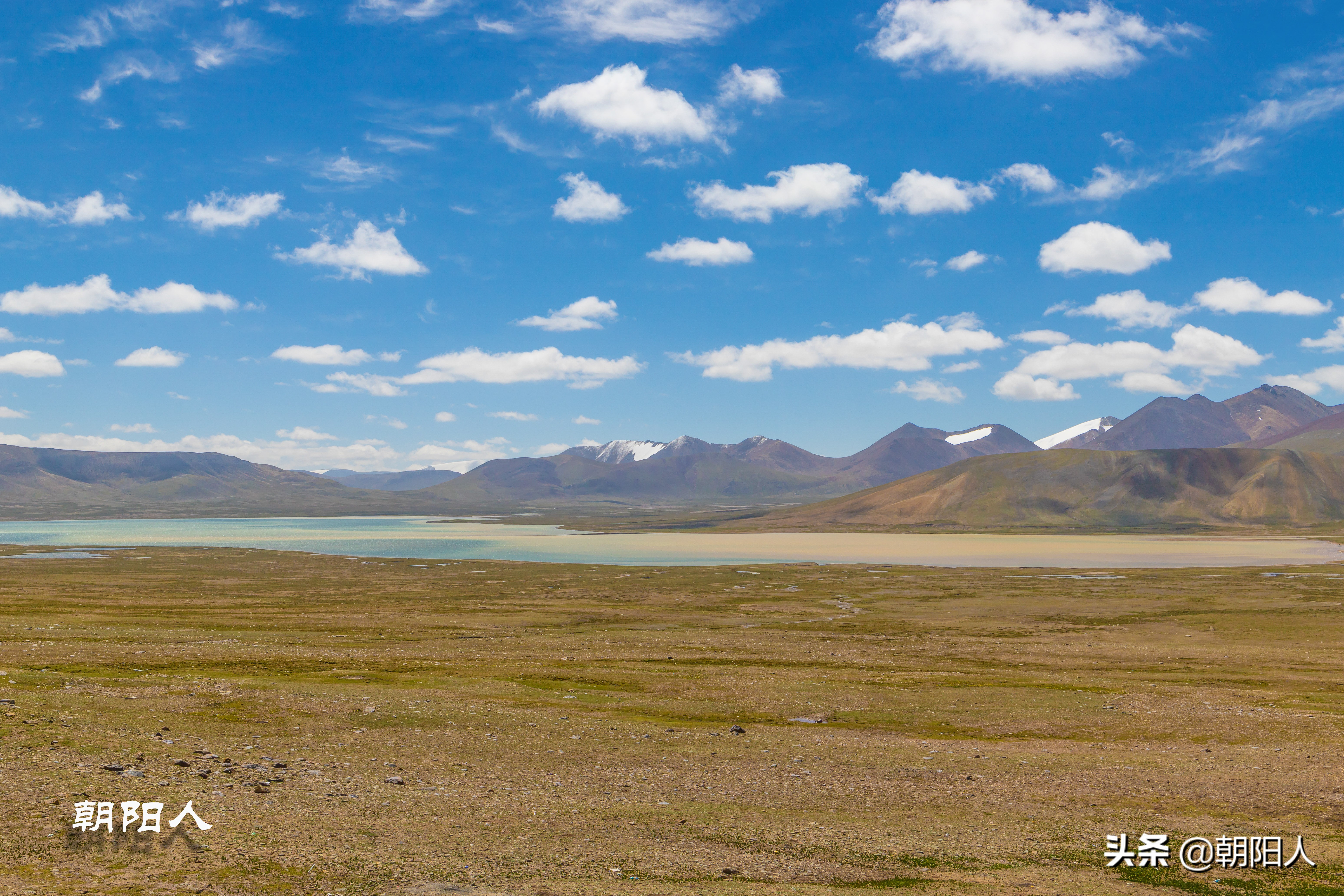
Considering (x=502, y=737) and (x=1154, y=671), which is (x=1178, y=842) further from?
(x=1154, y=671)

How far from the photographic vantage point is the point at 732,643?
209 feet

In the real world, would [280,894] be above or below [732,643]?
above

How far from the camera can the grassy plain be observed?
57.3ft

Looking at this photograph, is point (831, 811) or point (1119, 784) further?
point (1119, 784)

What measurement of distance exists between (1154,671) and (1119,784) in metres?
32.2

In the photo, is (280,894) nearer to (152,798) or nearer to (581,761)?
(152,798)

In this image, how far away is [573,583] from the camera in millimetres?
123438

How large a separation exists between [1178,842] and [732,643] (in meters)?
43.9

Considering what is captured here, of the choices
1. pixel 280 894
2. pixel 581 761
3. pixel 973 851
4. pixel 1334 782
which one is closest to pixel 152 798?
pixel 280 894

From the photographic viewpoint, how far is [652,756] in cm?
2911

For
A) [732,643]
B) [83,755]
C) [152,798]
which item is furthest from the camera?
[732,643]

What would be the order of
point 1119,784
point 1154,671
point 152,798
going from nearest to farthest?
point 152,798 < point 1119,784 < point 1154,671

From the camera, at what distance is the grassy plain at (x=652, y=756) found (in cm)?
1745

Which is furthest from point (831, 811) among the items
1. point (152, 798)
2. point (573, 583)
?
point (573, 583)
